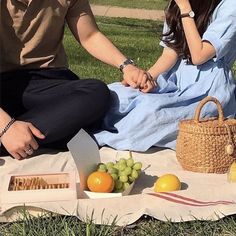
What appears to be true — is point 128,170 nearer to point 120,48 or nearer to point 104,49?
point 104,49

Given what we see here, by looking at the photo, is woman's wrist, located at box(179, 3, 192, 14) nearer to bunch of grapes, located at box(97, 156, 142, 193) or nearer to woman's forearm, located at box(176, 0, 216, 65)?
woman's forearm, located at box(176, 0, 216, 65)

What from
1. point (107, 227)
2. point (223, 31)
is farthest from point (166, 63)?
point (107, 227)

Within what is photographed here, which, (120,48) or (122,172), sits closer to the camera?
(122,172)

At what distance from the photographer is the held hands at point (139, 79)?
3635mm

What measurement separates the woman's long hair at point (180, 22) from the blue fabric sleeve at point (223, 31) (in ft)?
0.40

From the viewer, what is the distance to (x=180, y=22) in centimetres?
382

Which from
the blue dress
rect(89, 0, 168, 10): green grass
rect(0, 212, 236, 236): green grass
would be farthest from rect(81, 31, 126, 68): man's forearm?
rect(89, 0, 168, 10): green grass

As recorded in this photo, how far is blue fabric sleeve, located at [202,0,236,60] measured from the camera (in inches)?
139

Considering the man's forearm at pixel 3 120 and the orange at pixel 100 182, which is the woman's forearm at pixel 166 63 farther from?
the orange at pixel 100 182

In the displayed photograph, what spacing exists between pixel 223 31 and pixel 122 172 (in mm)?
1126

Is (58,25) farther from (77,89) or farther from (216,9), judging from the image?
(216,9)

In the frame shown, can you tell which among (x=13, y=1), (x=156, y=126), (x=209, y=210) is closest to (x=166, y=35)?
(x=156, y=126)

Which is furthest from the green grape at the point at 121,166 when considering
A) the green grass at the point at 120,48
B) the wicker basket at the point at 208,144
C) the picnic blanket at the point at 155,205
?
the green grass at the point at 120,48

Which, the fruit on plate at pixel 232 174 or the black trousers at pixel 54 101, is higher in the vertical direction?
the black trousers at pixel 54 101
